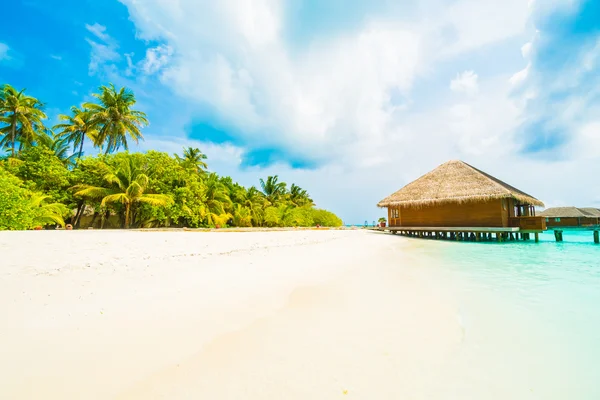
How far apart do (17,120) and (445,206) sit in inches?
1102

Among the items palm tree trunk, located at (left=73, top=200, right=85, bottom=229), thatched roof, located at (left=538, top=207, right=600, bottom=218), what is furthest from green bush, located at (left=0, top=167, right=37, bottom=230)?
thatched roof, located at (left=538, top=207, right=600, bottom=218)

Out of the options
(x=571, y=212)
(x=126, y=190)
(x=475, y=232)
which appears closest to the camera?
(x=126, y=190)

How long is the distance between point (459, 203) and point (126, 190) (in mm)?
18230

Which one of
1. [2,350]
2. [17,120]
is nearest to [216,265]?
[2,350]

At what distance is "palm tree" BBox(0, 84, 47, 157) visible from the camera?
16.2 meters

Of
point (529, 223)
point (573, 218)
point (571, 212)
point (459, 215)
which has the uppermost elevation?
point (571, 212)

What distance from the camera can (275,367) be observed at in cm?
179

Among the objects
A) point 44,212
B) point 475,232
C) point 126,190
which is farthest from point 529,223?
point 44,212

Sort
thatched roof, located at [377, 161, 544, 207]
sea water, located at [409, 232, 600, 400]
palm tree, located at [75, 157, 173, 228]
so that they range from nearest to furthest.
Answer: sea water, located at [409, 232, 600, 400] → palm tree, located at [75, 157, 173, 228] → thatched roof, located at [377, 161, 544, 207]

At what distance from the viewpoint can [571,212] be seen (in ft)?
98.5

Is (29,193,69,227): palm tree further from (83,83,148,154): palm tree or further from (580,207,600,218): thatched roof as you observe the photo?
(580,207,600,218): thatched roof

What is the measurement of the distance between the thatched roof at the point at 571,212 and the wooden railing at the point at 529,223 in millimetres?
23990

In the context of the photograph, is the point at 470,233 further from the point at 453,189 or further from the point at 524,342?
the point at 524,342

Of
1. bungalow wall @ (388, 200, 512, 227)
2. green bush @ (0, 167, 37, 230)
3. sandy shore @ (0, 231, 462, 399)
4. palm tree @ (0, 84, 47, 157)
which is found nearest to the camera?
sandy shore @ (0, 231, 462, 399)
